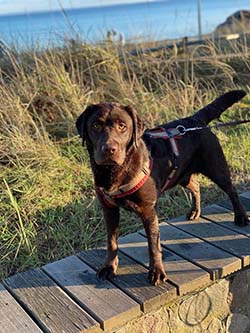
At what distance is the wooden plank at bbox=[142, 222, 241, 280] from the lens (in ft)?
7.90

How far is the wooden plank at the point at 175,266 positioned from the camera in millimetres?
2297

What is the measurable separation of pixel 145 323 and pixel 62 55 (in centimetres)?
446

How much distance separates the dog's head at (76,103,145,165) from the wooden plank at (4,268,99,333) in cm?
73

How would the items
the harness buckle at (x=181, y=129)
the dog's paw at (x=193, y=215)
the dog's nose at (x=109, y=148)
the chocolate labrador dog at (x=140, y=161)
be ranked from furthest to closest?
the dog's paw at (x=193, y=215)
the harness buckle at (x=181, y=129)
the chocolate labrador dog at (x=140, y=161)
the dog's nose at (x=109, y=148)

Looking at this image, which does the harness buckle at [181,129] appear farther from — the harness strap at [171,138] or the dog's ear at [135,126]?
the dog's ear at [135,126]

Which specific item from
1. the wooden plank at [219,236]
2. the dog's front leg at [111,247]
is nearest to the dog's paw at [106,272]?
the dog's front leg at [111,247]

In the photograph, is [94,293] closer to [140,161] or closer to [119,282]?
[119,282]

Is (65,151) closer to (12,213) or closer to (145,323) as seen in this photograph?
(12,213)

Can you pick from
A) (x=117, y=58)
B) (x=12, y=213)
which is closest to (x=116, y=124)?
(x=12, y=213)

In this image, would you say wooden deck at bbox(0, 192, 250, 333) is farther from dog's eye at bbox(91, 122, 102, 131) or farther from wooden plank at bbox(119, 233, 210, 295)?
dog's eye at bbox(91, 122, 102, 131)

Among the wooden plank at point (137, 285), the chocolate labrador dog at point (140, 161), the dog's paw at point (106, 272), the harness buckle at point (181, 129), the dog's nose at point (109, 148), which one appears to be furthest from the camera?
the harness buckle at point (181, 129)

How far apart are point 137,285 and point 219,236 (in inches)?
27.8

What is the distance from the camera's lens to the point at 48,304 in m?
2.21

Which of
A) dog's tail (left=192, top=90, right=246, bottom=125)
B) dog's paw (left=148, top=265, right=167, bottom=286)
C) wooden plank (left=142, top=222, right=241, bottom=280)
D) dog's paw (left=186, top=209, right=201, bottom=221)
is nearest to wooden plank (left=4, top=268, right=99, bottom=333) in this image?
dog's paw (left=148, top=265, right=167, bottom=286)
